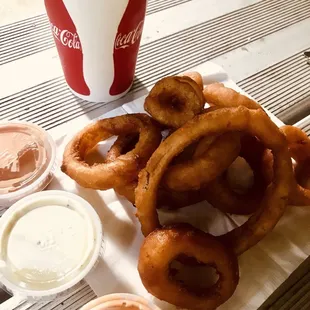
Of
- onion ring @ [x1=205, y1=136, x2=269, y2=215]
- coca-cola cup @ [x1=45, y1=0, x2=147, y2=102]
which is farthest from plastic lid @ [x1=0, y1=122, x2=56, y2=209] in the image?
onion ring @ [x1=205, y1=136, x2=269, y2=215]

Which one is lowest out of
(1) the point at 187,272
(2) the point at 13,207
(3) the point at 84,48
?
(1) the point at 187,272

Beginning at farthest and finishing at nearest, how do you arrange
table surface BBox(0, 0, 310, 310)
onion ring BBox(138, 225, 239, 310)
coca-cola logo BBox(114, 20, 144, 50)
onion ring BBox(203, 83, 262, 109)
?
table surface BBox(0, 0, 310, 310) < coca-cola logo BBox(114, 20, 144, 50) < onion ring BBox(203, 83, 262, 109) < onion ring BBox(138, 225, 239, 310)

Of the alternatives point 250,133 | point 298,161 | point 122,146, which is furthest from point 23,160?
point 298,161

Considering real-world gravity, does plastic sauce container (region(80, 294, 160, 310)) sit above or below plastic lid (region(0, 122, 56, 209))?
below

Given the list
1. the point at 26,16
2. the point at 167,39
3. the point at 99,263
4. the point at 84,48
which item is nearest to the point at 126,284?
the point at 99,263

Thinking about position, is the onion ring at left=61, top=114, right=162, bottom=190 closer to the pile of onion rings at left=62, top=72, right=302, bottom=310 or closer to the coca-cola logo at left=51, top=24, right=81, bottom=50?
the pile of onion rings at left=62, top=72, right=302, bottom=310

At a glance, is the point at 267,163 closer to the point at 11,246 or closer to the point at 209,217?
the point at 209,217
